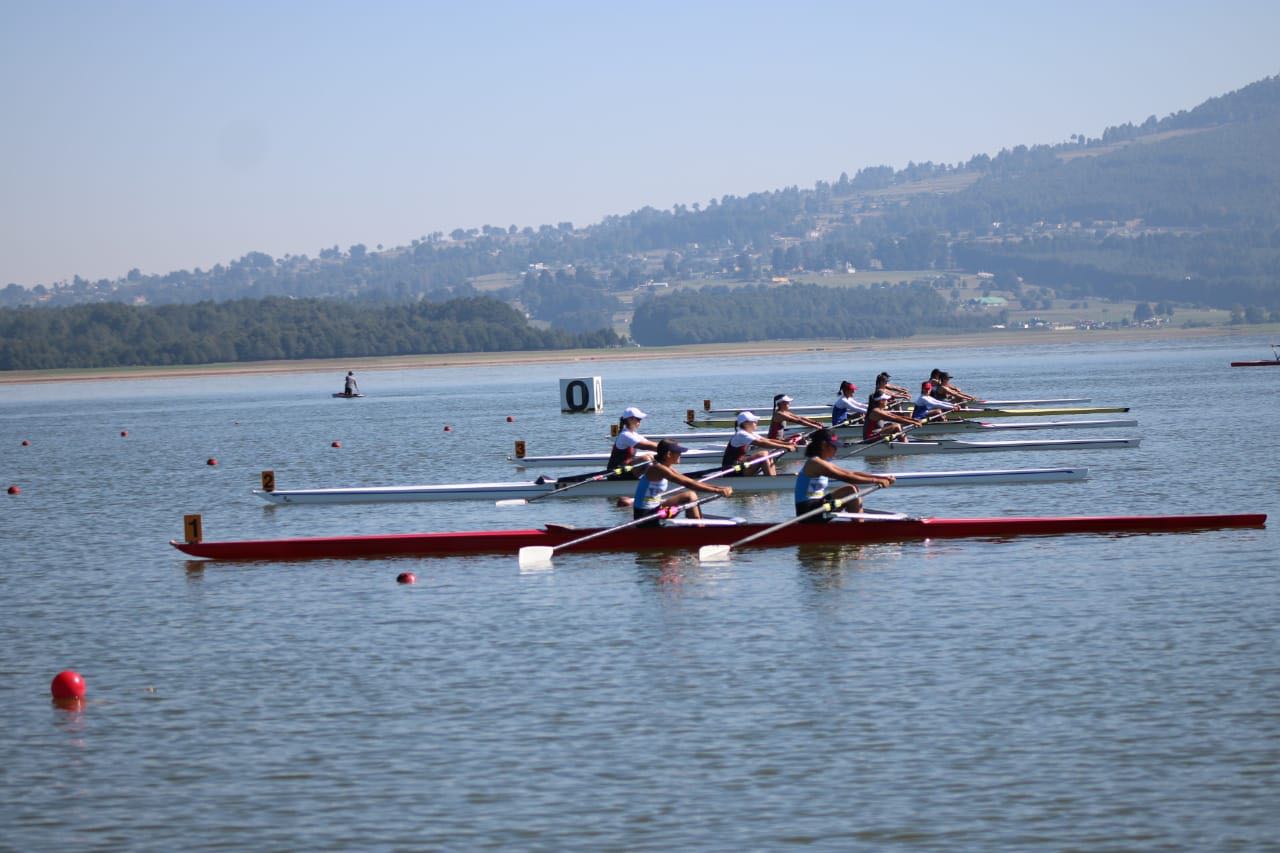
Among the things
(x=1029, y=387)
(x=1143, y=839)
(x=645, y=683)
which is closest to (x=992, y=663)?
(x=645, y=683)

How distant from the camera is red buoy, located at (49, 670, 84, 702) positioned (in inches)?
533

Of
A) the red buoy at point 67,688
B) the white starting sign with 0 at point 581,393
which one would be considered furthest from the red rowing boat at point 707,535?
the white starting sign with 0 at point 581,393

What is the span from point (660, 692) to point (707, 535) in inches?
277

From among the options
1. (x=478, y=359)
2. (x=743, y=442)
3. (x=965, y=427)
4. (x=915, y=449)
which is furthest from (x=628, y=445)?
(x=478, y=359)

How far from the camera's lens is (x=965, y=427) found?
121 feet

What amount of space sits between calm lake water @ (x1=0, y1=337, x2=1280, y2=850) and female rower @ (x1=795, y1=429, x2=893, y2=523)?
2.15 feet

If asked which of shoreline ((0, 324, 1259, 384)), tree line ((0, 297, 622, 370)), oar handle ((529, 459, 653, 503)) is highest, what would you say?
tree line ((0, 297, 622, 370))

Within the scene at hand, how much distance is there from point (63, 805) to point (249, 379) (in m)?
125

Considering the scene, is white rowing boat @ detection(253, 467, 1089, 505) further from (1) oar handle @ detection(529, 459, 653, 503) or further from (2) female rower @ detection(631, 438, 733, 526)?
(2) female rower @ detection(631, 438, 733, 526)

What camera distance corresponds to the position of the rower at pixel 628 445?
24875 mm

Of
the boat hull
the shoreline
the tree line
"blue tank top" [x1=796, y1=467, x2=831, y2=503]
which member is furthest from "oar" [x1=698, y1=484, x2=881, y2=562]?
the tree line

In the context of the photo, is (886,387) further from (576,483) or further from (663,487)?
(663,487)

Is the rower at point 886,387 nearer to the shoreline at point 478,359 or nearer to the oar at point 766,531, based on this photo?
the oar at point 766,531

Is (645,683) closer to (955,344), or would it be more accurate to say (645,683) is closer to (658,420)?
(658,420)
